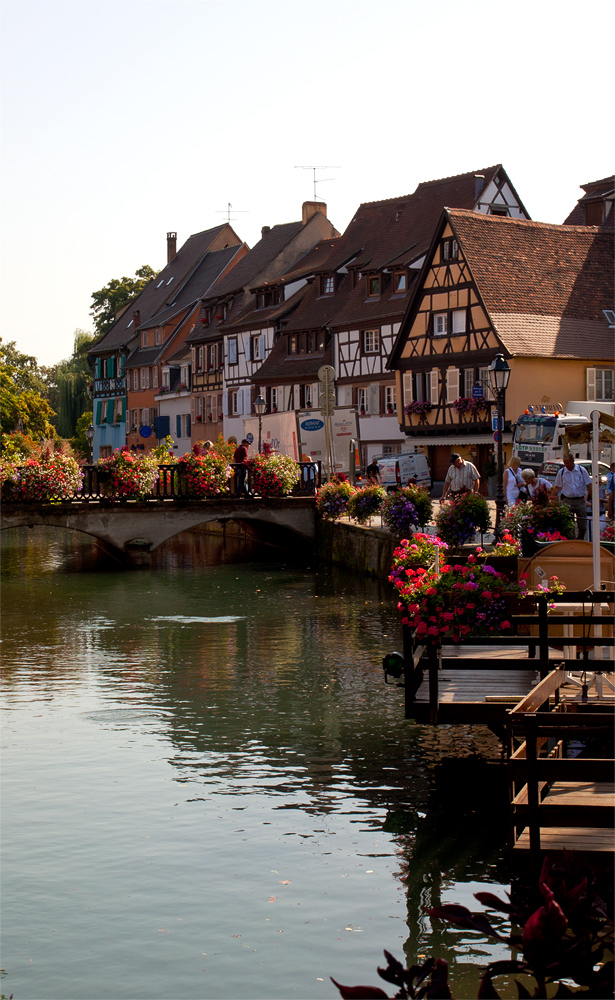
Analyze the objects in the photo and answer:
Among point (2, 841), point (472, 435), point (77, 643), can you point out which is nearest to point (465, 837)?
Answer: point (2, 841)

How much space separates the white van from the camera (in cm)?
4175

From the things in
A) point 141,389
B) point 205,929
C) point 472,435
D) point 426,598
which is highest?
point 141,389

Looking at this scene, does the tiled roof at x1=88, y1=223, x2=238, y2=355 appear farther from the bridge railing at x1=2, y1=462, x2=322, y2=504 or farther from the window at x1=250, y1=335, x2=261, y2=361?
the bridge railing at x1=2, y1=462, x2=322, y2=504

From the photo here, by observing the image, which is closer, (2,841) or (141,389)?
(2,841)

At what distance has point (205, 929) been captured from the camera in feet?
26.9

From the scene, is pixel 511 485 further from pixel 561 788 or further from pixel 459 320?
pixel 459 320

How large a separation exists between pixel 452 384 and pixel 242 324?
69.6 feet

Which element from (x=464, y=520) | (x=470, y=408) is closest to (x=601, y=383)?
(x=470, y=408)

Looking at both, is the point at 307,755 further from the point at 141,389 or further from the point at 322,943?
the point at 141,389

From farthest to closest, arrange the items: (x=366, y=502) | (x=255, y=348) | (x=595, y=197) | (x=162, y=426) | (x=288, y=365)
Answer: (x=162, y=426) < (x=255, y=348) < (x=288, y=365) < (x=595, y=197) < (x=366, y=502)

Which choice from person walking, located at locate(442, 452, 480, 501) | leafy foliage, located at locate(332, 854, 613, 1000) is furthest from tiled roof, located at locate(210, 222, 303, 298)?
leafy foliage, located at locate(332, 854, 613, 1000)

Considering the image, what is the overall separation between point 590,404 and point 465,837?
28.8m

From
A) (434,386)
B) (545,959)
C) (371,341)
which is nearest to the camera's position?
(545,959)

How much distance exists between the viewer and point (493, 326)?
143 feet
